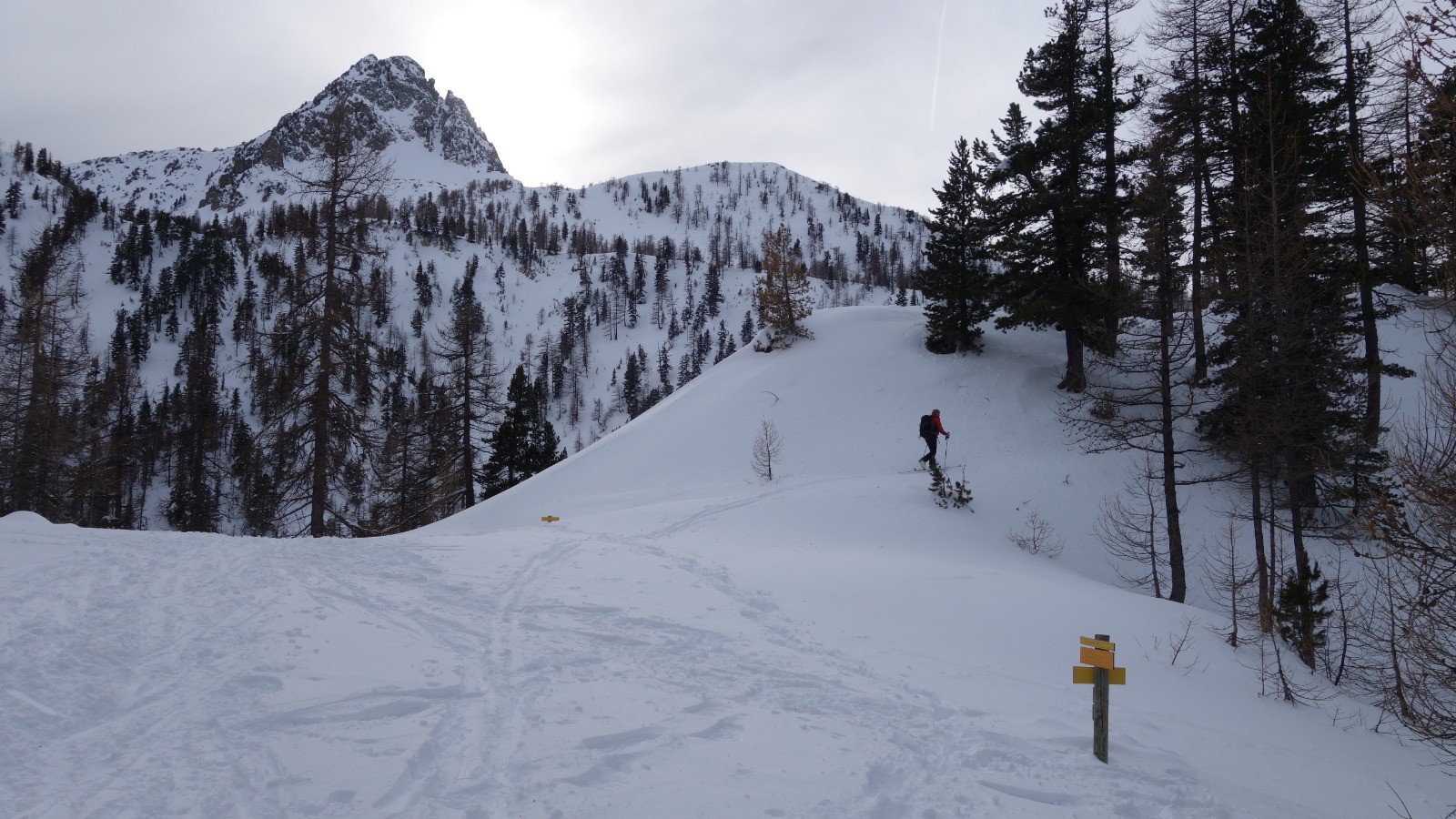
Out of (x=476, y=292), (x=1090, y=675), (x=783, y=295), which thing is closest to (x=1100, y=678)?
(x=1090, y=675)

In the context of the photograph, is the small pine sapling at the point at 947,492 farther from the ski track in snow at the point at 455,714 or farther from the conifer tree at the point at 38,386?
the conifer tree at the point at 38,386

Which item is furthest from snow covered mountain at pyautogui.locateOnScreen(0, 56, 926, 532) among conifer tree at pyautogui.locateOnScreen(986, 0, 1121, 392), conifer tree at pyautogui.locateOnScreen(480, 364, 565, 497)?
conifer tree at pyautogui.locateOnScreen(986, 0, 1121, 392)

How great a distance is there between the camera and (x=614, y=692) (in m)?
5.71

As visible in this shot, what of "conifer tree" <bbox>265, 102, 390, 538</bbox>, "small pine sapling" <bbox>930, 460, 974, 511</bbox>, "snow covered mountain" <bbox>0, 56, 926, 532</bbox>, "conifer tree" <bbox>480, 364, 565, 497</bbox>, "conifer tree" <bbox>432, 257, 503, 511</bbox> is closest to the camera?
"conifer tree" <bbox>265, 102, 390, 538</bbox>

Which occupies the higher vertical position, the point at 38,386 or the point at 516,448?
the point at 38,386

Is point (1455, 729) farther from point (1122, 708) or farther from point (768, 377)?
point (768, 377)

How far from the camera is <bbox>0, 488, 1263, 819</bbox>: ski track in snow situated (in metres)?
3.97

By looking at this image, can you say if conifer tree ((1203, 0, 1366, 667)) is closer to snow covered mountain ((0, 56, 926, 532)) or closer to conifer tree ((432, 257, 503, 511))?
conifer tree ((432, 257, 503, 511))

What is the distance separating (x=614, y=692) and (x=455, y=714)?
1.35 metres

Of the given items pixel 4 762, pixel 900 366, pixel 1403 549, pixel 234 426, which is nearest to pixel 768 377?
pixel 900 366

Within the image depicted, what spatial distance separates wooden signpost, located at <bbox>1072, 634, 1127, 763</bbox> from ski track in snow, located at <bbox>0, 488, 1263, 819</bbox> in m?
0.22

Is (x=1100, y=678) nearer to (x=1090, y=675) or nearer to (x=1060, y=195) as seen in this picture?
(x=1090, y=675)

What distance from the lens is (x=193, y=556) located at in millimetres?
8930

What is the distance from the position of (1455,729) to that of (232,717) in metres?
10.4
